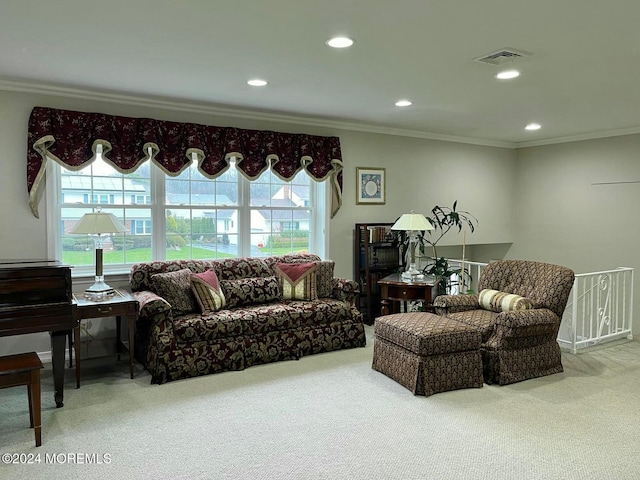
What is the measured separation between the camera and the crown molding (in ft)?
13.3

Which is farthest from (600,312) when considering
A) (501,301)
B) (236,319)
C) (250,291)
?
(236,319)

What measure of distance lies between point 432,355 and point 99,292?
271 centimetres

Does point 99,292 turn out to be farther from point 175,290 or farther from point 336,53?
point 336,53

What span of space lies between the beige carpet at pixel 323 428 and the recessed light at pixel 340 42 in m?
2.42

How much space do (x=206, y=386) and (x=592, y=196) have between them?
221 inches

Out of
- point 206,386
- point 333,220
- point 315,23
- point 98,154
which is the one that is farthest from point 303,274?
point 315,23

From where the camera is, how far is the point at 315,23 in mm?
2658

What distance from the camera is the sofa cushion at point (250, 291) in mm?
4547

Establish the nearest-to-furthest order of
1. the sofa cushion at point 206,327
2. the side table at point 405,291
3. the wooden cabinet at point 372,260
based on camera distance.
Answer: the sofa cushion at point 206,327, the side table at point 405,291, the wooden cabinet at point 372,260

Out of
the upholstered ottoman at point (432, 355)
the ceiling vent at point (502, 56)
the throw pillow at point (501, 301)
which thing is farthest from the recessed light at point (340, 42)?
the throw pillow at point (501, 301)

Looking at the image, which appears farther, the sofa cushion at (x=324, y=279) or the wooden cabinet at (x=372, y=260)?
the wooden cabinet at (x=372, y=260)

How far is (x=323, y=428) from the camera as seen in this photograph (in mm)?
3051

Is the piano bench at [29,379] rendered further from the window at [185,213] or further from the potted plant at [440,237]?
the potted plant at [440,237]

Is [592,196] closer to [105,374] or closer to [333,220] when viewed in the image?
[333,220]
